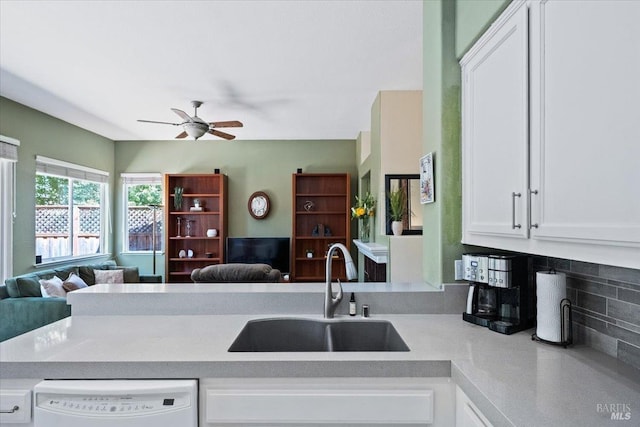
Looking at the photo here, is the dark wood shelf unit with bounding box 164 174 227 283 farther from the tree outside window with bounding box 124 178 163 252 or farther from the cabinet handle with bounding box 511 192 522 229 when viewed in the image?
the cabinet handle with bounding box 511 192 522 229

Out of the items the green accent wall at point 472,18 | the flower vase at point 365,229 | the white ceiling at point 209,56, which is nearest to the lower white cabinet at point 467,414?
the green accent wall at point 472,18

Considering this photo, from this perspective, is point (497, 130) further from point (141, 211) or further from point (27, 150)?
point (141, 211)

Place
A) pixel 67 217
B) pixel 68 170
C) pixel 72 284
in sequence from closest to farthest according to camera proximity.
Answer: pixel 72 284 < pixel 68 170 < pixel 67 217

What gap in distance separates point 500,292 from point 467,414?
2.22ft

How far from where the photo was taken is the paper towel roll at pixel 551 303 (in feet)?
4.20

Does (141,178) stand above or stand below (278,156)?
below

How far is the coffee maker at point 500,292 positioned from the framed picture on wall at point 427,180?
37 centimetres

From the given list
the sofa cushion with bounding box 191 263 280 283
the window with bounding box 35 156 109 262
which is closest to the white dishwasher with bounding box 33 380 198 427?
the sofa cushion with bounding box 191 263 280 283

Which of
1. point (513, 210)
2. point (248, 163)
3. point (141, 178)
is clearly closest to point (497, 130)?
point (513, 210)

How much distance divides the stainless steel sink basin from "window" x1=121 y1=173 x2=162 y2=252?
5.13 m

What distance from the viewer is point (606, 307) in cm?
120

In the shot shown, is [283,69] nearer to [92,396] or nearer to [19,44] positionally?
[19,44]

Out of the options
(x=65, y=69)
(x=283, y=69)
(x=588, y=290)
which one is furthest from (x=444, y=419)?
(x=65, y=69)

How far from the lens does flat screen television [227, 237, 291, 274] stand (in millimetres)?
5758
